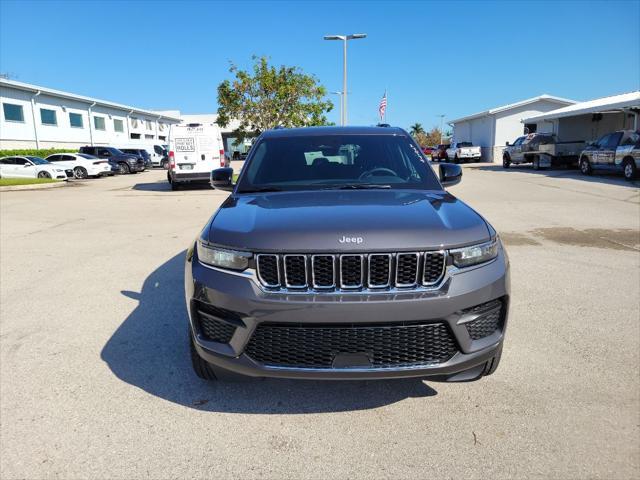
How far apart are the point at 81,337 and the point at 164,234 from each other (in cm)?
484

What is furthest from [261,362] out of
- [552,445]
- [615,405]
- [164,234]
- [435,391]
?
[164,234]

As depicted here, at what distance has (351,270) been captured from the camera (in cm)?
250

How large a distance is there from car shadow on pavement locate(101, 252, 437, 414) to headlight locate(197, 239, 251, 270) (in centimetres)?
73

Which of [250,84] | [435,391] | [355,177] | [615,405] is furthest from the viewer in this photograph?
[250,84]

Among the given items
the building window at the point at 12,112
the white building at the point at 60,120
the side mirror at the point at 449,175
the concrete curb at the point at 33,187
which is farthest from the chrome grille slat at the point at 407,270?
the building window at the point at 12,112

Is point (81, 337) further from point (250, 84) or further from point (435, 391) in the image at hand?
point (250, 84)

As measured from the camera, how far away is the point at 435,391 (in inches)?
123

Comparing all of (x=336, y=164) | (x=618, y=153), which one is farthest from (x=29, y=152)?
(x=336, y=164)

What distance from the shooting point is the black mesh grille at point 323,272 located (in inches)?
98.2

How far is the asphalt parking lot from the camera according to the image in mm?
2473

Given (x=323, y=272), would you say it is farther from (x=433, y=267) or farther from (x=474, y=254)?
(x=474, y=254)

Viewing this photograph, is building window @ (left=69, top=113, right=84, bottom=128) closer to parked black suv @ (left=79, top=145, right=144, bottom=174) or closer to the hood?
parked black suv @ (left=79, top=145, right=144, bottom=174)

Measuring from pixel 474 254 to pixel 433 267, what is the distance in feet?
0.90

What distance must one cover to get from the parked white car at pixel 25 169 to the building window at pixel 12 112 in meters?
11.2
